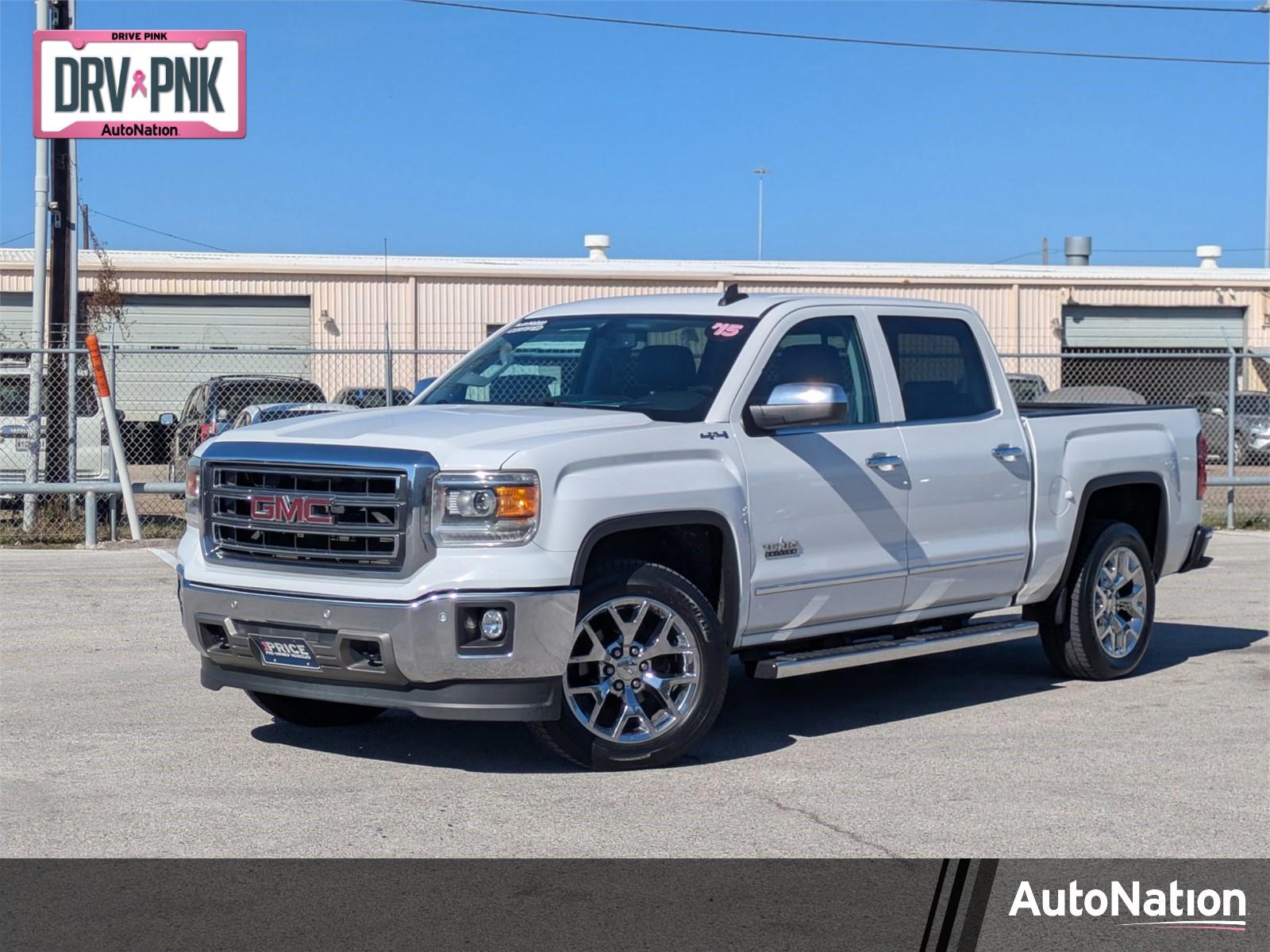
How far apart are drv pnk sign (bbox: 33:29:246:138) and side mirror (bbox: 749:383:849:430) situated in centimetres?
1220

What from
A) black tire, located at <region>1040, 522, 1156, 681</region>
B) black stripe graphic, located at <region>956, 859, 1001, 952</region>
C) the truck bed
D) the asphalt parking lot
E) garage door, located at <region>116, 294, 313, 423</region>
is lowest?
black stripe graphic, located at <region>956, 859, 1001, 952</region>

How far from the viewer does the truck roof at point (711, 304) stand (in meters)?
7.73

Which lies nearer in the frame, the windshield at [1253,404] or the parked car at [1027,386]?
the parked car at [1027,386]

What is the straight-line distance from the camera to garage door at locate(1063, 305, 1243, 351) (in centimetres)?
3931

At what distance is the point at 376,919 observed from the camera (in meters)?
4.91

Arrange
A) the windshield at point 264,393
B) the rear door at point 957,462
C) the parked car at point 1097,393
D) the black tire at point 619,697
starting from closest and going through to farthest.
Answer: the black tire at point 619,697 → the rear door at point 957,462 → the windshield at point 264,393 → the parked car at point 1097,393

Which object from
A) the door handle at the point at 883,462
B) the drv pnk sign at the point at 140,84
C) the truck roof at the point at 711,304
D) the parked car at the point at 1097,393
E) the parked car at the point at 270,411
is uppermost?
the drv pnk sign at the point at 140,84

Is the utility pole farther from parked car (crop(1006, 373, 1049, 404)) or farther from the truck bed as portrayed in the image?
parked car (crop(1006, 373, 1049, 404))

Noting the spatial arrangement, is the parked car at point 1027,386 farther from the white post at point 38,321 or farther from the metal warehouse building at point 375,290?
the white post at point 38,321

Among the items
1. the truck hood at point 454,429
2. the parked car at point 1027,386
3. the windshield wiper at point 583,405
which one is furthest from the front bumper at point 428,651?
the parked car at point 1027,386

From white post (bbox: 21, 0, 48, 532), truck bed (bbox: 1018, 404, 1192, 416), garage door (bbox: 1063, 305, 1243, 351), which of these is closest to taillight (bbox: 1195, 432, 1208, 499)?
truck bed (bbox: 1018, 404, 1192, 416)

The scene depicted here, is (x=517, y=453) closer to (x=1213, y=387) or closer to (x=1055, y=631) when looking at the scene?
(x=1055, y=631)

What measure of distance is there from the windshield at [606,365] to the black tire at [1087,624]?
256cm

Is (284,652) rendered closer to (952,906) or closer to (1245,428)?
(952,906)
